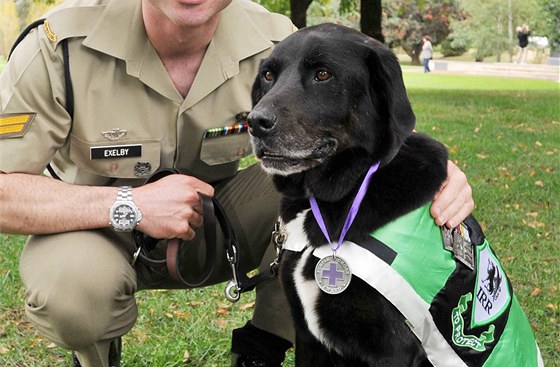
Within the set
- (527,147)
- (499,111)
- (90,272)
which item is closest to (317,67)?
(90,272)

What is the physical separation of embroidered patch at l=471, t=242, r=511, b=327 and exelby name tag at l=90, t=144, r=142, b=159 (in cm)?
124

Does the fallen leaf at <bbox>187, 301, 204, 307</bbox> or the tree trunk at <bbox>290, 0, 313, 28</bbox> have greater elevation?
the fallen leaf at <bbox>187, 301, 204, 307</bbox>

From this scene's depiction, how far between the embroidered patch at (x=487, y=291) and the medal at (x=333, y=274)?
1.29 ft

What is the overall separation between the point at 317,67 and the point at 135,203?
758 mm

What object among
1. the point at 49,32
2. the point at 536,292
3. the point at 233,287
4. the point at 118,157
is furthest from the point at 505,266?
the point at 49,32

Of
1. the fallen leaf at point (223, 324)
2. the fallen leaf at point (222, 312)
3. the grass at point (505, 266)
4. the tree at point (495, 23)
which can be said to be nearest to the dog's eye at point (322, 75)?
the grass at point (505, 266)

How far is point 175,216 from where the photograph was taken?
2.50m

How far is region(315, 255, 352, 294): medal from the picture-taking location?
2.09 meters

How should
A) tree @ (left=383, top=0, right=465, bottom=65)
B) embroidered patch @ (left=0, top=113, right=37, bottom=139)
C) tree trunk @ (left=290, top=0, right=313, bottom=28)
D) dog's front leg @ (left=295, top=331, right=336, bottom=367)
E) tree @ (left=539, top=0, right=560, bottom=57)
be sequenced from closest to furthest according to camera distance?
1. dog's front leg @ (left=295, top=331, right=336, bottom=367)
2. embroidered patch @ (left=0, top=113, right=37, bottom=139)
3. tree trunk @ (left=290, top=0, right=313, bottom=28)
4. tree @ (left=539, top=0, right=560, bottom=57)
5. tree @ (left=383, top=0, right=465, bottom=65)

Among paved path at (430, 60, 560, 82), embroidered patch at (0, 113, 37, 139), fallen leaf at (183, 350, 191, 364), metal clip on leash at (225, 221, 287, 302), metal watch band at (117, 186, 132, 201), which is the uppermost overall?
embroidered patch at (0, 113, 37, 139)

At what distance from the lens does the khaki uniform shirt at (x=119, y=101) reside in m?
2.48

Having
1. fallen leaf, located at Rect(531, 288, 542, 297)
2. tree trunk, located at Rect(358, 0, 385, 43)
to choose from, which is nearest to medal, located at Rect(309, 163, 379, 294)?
fallen leaf, located at Rect(531, 288, 542, 297)

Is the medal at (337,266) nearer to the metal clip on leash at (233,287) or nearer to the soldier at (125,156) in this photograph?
the soldier at (125,156)

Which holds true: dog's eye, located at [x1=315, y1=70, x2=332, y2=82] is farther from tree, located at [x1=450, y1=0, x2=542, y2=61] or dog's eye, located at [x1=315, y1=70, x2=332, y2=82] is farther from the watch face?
Result: tree, located at [x1=450, y1=0, x2=542, y2=61]
